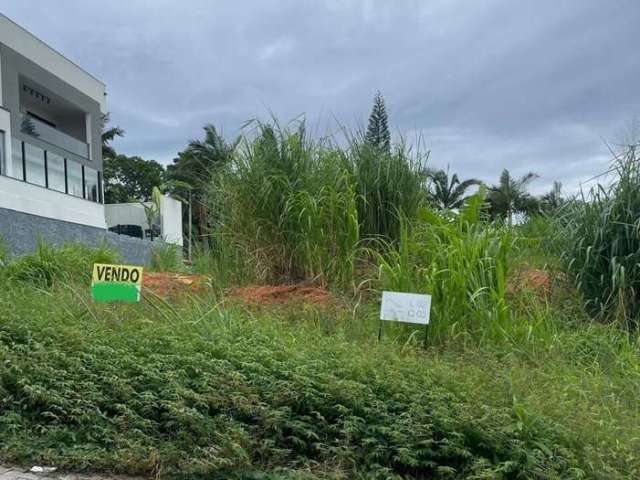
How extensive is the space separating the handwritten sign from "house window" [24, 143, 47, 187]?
56.6 ft

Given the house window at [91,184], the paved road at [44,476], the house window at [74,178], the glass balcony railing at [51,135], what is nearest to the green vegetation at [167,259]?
the paved road at [44,476]

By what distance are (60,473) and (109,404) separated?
0.39m

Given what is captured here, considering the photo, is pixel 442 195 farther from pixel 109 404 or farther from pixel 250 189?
pixel 109 404

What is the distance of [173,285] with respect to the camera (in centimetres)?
567

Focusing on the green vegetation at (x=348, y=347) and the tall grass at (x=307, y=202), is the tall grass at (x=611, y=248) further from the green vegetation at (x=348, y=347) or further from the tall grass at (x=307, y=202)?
the tall grass at (x=307, y=202)

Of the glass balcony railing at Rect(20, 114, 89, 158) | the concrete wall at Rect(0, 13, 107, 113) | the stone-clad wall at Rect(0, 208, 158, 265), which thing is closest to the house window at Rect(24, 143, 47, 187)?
the glass balcony railing at Rect(20, 114, 89, 158)

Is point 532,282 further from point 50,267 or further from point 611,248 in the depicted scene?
point 50,267

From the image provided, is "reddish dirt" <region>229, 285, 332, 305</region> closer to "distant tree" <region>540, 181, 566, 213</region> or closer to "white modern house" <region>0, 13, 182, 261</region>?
"distant tree" <region>540, 181, 566, 213</region>

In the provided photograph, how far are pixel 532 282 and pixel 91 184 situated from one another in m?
22.4

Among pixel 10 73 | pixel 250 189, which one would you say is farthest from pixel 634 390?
pixel 10 73

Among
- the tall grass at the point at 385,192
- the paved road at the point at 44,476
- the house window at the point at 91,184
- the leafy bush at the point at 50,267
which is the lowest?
the paved road at the point at 44,476

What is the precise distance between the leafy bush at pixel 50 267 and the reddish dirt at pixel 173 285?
1.02m

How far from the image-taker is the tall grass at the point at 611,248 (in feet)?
15.0

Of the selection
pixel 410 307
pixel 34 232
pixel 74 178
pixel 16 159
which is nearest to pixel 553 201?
pixel 410 307
